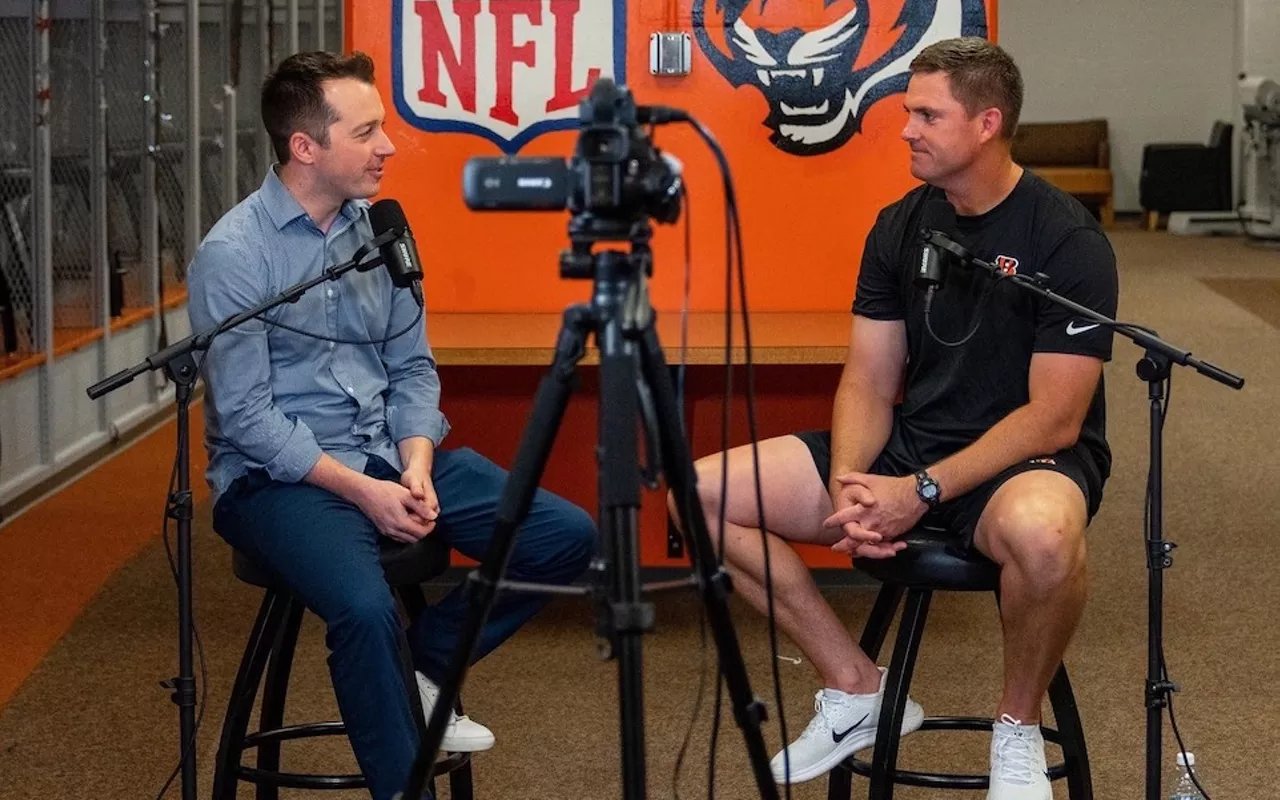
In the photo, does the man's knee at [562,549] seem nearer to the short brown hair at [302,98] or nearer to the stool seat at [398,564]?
the stool seat at [398,564]

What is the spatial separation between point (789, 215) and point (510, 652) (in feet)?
3.91

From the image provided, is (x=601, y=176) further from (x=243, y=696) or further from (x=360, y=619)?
(x=243, y=696)

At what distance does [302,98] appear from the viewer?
2746 mm

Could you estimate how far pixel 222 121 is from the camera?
7.64m

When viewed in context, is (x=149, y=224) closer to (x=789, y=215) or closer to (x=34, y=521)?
(x=34, y=521)

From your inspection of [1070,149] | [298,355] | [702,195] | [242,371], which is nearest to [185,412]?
[242,371]

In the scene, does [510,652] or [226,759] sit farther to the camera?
[510,652]

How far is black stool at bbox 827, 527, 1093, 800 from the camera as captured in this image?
246 centimetres

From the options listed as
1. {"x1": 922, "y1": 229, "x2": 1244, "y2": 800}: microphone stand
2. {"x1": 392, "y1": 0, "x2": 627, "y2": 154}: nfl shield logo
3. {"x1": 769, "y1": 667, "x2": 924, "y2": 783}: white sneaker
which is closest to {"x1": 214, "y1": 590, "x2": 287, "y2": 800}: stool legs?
{"x1": 769, "y1": 667, "x2": 924, "y2": 783}: white sneaker

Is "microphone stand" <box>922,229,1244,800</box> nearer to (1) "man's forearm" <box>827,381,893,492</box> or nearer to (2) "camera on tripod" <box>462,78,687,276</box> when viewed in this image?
(1) "man's forearm" <box>827,381,893,492</box>

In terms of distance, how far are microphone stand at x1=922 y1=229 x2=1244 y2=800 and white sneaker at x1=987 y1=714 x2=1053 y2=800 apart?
155mm

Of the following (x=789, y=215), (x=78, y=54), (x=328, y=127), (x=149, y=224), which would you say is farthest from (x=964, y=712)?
(x=149, y=224)

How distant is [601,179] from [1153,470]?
1.04 metres

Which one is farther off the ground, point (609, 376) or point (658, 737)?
point (609, 376)
